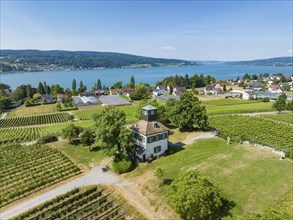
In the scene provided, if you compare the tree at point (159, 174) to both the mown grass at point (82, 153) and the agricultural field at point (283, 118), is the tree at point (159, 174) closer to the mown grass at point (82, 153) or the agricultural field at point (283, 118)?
the mown grass at point (82, 153)

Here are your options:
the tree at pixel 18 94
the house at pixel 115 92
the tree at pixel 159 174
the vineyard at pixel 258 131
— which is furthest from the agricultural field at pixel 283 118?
the tree at pixel 18 94

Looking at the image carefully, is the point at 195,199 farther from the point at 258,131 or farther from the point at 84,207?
the point at 258,131

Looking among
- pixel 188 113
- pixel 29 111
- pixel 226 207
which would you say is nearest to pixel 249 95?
pixel 188 113

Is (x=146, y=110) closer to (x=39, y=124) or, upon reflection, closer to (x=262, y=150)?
(x=262, y=150)

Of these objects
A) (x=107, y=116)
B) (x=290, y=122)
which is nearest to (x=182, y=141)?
(x=107, y=116)

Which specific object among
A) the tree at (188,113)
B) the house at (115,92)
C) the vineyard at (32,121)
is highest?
the tree at (188,113)
